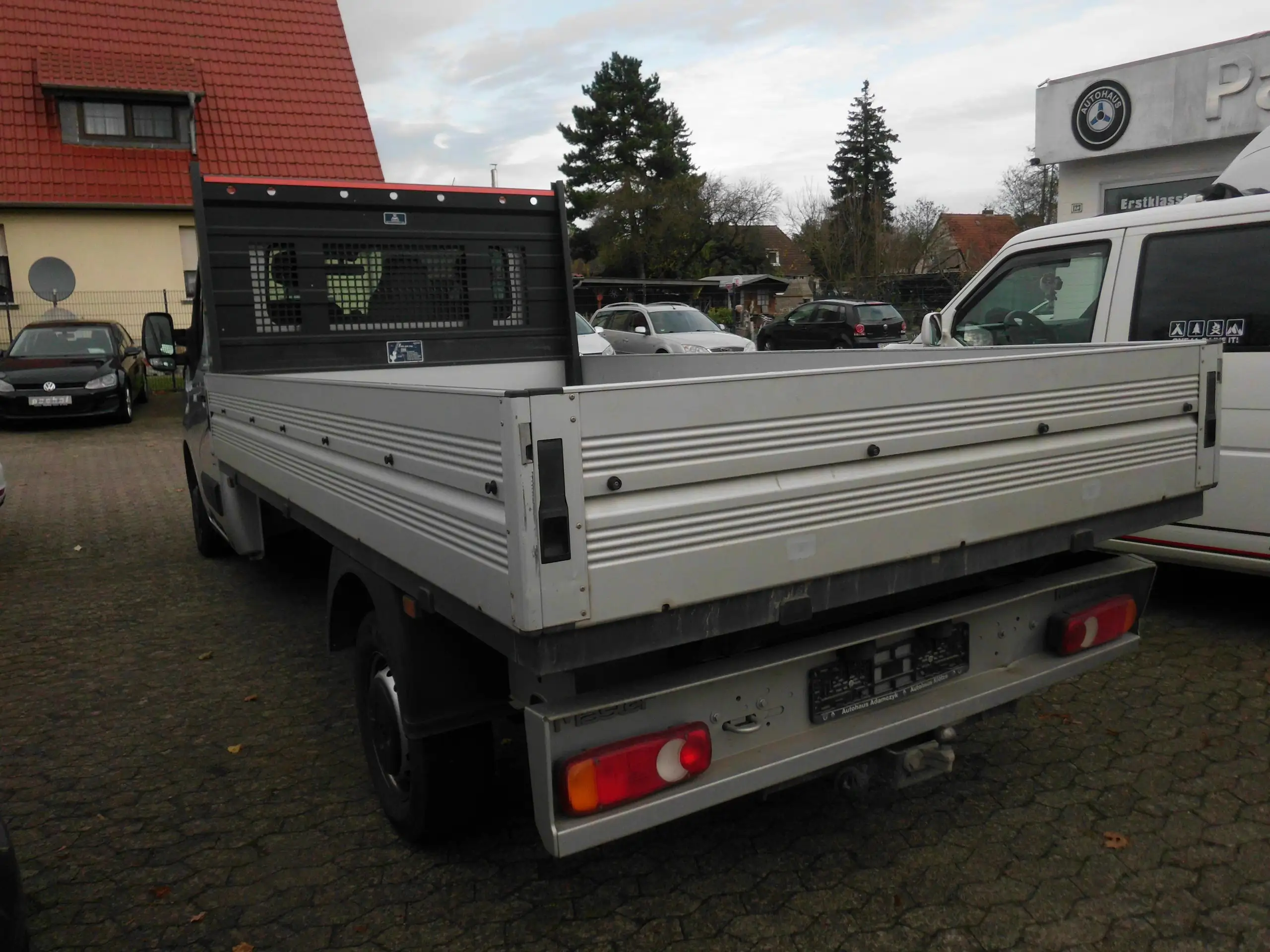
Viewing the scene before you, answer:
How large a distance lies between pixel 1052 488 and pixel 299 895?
8.32ft

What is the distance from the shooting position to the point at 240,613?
607 cm

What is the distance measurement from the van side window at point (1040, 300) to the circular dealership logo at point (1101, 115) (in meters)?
16.1

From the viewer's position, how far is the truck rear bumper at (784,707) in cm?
246

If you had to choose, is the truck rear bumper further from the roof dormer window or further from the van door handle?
the roof dormer window

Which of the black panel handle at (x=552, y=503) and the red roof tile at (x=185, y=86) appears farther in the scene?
the red roof tile at (x=185, y=86)

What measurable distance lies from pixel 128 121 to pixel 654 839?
26.2 m

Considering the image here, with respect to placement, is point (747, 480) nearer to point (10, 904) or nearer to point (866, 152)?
point (10, 904)

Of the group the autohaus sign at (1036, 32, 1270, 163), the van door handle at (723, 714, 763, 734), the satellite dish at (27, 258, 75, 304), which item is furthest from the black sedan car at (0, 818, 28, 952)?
the satellite dish at (27, 258, 75, 304)

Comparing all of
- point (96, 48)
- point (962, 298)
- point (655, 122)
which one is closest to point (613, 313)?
point (96, 48)

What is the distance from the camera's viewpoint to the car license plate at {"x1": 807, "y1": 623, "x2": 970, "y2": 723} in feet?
9.34

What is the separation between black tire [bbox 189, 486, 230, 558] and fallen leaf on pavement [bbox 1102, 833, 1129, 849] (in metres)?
5.85

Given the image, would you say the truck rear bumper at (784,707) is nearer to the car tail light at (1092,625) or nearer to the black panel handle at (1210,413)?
the car tail light at (1092,625)

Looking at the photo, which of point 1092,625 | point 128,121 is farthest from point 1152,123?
point 128,121

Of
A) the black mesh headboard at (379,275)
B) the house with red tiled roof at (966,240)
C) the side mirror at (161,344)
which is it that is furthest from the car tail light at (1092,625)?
the house with red tiled roof at (966,240)
